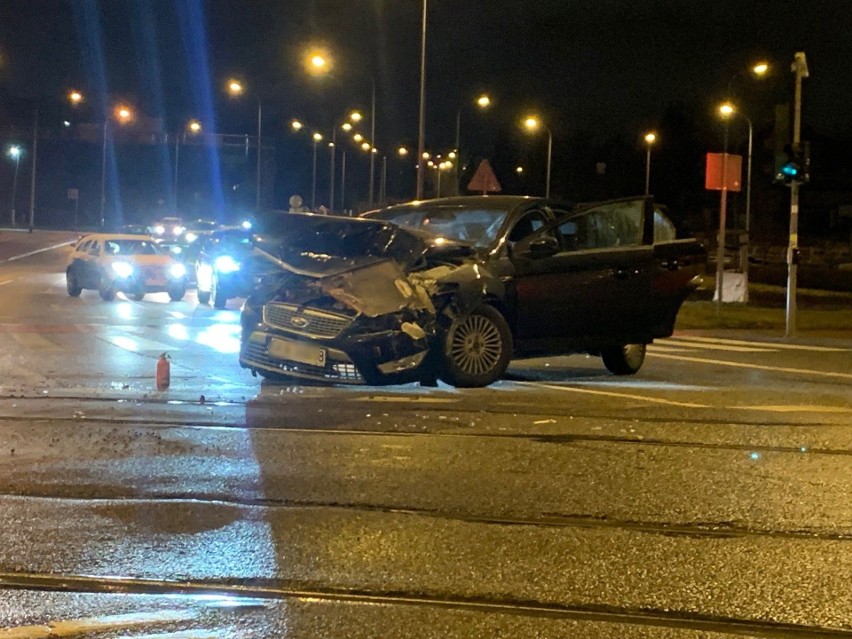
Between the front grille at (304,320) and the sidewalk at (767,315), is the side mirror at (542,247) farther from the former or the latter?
the sidewalk at (767,315)

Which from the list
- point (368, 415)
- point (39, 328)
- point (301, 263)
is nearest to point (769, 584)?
point (368, 415)

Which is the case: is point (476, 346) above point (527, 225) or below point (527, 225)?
below

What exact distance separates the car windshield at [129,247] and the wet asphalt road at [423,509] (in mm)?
13342

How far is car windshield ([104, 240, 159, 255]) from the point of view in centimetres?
2516

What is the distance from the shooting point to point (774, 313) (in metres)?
24.7

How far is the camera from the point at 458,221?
39.2 ft

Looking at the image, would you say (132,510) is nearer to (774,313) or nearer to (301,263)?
(301,263)

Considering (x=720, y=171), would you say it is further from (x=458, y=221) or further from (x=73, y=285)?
(x=73, y=285)

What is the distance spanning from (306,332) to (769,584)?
5.96 m

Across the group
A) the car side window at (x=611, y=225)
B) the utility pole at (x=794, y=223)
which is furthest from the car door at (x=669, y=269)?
the utility pole at (x=794, y=223)

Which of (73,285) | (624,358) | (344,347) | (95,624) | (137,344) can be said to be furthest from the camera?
(73,285)

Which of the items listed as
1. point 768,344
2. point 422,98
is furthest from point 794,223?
point 422,98

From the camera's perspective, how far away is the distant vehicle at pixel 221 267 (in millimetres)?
17000

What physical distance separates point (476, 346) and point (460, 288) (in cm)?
65
